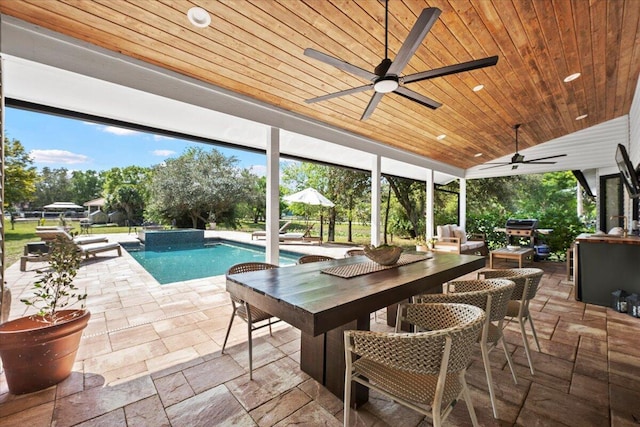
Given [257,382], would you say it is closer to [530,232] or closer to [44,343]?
[44,343]

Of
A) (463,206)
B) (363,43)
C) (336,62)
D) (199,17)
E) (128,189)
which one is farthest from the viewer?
(128,189)

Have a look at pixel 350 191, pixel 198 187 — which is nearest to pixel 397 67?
pixel 350 191

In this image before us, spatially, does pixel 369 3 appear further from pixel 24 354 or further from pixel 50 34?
pixel 24 354

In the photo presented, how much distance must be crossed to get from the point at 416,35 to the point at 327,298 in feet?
5.37

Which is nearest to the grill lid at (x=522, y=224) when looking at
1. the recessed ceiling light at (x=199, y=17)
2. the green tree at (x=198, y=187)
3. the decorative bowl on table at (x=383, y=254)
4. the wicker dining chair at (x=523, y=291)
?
the wicker dining chair at (x=523, y=291)

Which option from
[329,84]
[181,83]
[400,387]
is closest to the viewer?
[400,387]

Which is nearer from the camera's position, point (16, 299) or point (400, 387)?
point (400, 387)

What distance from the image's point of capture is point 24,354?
5.77ft

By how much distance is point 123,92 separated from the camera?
2.75 meters

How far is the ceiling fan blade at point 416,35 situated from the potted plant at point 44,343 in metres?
2.59

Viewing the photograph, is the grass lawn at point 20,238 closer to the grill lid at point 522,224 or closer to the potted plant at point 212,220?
the potted plant at point 212,220

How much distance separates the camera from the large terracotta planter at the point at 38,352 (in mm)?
1745

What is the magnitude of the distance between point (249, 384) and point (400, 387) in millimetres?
1144

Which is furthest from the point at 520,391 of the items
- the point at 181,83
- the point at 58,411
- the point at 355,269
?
the point at 181,83
